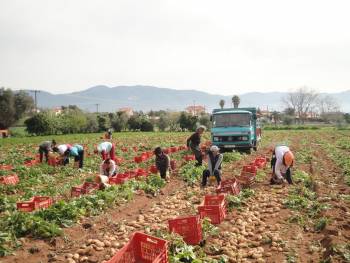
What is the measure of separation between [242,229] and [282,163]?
174 inches

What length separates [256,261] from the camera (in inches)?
249

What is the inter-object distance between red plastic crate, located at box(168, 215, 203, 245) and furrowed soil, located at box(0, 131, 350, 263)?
0.85ft

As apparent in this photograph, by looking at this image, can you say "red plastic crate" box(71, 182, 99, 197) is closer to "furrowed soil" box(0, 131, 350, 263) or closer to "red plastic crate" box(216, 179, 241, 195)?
"furrowed soil" box(0, 131, 350, 263)

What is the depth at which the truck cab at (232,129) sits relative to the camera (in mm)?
20922

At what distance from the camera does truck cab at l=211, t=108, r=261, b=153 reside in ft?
68.6

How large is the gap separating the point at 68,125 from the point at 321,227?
184 ft

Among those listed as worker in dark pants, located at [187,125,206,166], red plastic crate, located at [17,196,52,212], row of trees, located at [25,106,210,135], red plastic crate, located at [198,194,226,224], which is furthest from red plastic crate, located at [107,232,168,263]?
row of trees, located at [25,106,210,135]

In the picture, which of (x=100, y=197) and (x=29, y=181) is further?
(x=29, y=181)

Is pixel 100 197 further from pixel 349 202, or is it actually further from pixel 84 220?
pixel 349 202

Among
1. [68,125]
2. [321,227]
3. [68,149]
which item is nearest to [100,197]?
[321,227]

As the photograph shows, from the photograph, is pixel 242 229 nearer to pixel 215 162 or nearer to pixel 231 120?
pixel 215 162

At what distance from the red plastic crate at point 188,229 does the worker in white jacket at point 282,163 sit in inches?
211

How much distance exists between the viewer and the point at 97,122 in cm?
6556

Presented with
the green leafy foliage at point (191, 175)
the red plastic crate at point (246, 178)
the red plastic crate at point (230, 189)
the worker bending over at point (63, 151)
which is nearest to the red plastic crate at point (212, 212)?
the red plastic crate at point (230, 189)
